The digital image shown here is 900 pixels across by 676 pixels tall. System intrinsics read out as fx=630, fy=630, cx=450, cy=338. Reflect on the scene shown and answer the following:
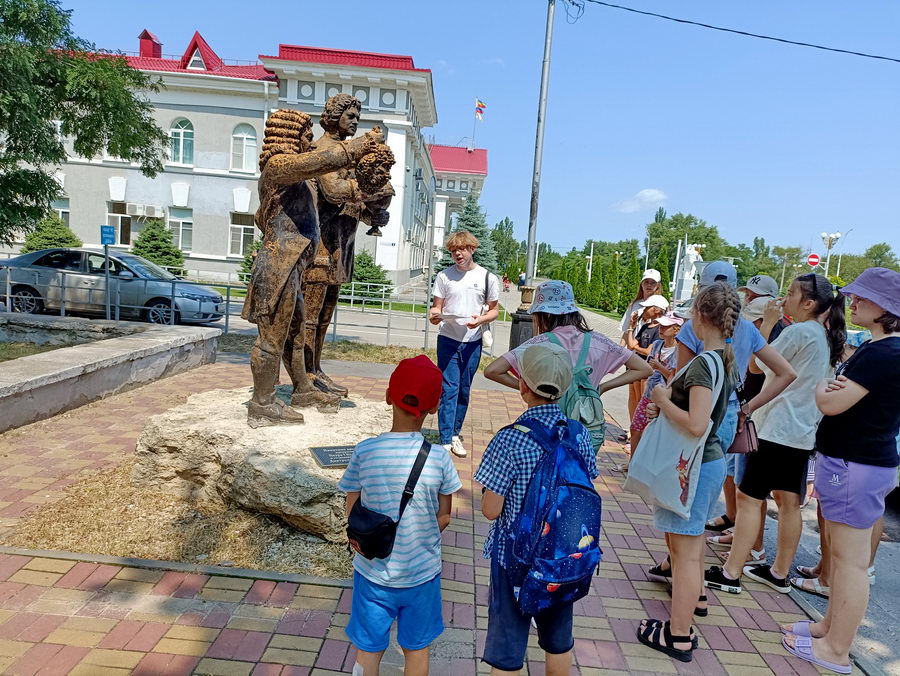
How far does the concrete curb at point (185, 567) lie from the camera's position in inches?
127

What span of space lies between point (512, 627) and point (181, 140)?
28.6m

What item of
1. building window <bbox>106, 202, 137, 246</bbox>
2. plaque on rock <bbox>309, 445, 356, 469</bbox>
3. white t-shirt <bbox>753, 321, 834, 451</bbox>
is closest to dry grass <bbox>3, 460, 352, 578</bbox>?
plaque on rock <bbox>309, 445, 356, 469</bbox>

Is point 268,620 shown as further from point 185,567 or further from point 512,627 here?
point 512,627

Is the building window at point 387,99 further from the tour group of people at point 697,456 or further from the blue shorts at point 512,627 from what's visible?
the blue shorts at point 512,627

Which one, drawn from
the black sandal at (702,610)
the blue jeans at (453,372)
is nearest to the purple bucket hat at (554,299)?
the black sandal at (702,610)

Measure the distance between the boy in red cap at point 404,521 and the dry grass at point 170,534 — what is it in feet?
3.97

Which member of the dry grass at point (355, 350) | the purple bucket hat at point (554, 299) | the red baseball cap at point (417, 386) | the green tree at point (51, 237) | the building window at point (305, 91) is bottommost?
the dry grass at point (355, 350)

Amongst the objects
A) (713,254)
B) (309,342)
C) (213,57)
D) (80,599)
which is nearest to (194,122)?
(213,57)

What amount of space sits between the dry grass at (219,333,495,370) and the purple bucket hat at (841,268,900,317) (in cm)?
803

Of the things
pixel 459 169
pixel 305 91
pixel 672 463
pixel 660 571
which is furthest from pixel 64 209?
pixel 459 169

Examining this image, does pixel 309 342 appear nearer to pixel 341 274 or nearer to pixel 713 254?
pixel 341 274

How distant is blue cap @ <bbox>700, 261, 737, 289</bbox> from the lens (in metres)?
3.61

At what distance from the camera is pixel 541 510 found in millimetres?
2025

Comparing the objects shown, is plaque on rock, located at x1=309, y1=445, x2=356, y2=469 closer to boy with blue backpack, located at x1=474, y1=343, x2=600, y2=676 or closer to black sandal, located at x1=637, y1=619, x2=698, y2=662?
boy with blue backpack, located at x1=474, y1=343, x2=600, y2=676
